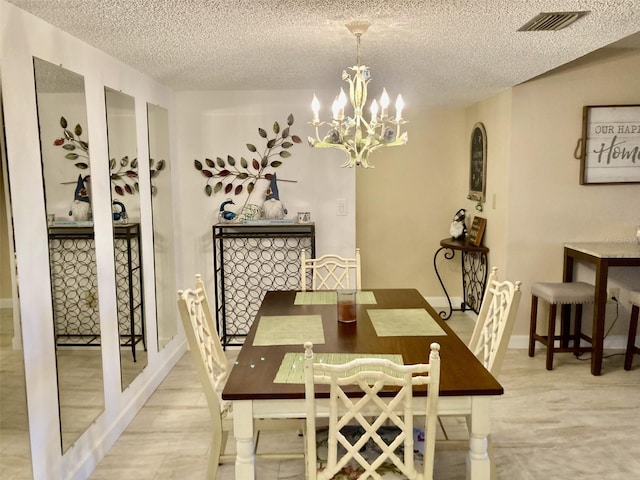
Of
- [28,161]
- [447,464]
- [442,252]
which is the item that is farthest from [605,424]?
[28,161]

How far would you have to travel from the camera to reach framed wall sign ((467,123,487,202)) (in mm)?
4734

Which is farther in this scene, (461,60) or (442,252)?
(442,252)

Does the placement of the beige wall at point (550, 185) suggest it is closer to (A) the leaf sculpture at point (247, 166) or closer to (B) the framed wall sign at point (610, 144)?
(B) the framed wall sign at point (610, 144)

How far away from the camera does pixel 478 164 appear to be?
16.1 ft

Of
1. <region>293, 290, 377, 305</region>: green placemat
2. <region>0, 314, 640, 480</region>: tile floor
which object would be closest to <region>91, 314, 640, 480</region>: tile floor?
<region>0, 314, 640, 480</region>: tile floor

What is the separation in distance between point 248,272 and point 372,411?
2.65 meters

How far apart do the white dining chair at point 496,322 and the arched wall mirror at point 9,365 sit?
5.49ft

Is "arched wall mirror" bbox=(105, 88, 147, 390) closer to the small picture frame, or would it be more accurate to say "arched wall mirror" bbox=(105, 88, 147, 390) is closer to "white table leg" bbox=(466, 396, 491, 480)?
"white table leg" bbox=(466, 396, 491, 480)

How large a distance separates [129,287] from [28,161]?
1.21 m

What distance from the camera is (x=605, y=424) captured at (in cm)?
309

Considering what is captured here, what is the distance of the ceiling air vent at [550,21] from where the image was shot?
221cm

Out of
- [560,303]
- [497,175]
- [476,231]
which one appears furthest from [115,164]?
[476,231]

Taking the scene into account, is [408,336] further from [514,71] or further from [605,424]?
[514,71]

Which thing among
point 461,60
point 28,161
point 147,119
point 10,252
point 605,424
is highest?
point 461,60
